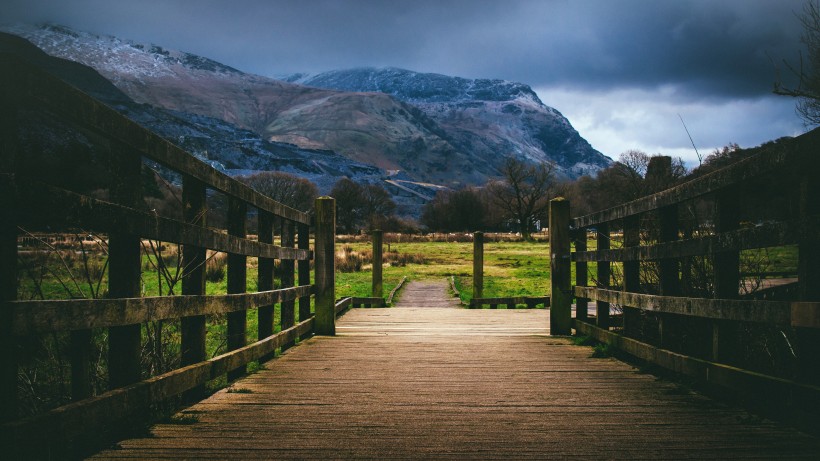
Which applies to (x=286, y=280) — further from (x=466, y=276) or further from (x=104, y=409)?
(x=466, y=276)

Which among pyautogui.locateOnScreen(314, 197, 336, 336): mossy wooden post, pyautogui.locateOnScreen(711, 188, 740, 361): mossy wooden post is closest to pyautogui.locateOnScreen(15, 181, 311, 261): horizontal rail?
pyautogui.locateOnScreen(314, 197, 336, 336): mossy wooden post

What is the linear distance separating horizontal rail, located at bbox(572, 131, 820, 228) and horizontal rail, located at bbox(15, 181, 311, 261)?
9.48 feet

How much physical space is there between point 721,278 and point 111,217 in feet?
10.3

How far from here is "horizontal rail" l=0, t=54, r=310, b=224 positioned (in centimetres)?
214

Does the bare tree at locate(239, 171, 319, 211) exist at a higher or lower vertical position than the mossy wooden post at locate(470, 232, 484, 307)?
higher

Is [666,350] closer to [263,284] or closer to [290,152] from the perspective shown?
[263,284]

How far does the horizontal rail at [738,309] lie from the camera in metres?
2.59

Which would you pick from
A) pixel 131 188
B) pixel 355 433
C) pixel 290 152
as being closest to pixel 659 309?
pixel 355 433

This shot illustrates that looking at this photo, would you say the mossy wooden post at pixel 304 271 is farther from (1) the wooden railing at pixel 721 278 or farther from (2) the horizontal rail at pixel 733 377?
(2) the horizontal rail at pixel 733 377

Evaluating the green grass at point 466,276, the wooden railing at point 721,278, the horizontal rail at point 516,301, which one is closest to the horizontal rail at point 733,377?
the wooden railing at point 721,278

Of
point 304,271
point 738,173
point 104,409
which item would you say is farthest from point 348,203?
point 104,409

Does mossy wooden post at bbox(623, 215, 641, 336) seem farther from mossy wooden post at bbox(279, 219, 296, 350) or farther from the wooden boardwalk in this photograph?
mossy wooden post at bbox(279, 219, 296, 350)

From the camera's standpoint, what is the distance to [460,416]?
3.25 m

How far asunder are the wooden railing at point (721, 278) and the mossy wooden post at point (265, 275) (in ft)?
9.47
